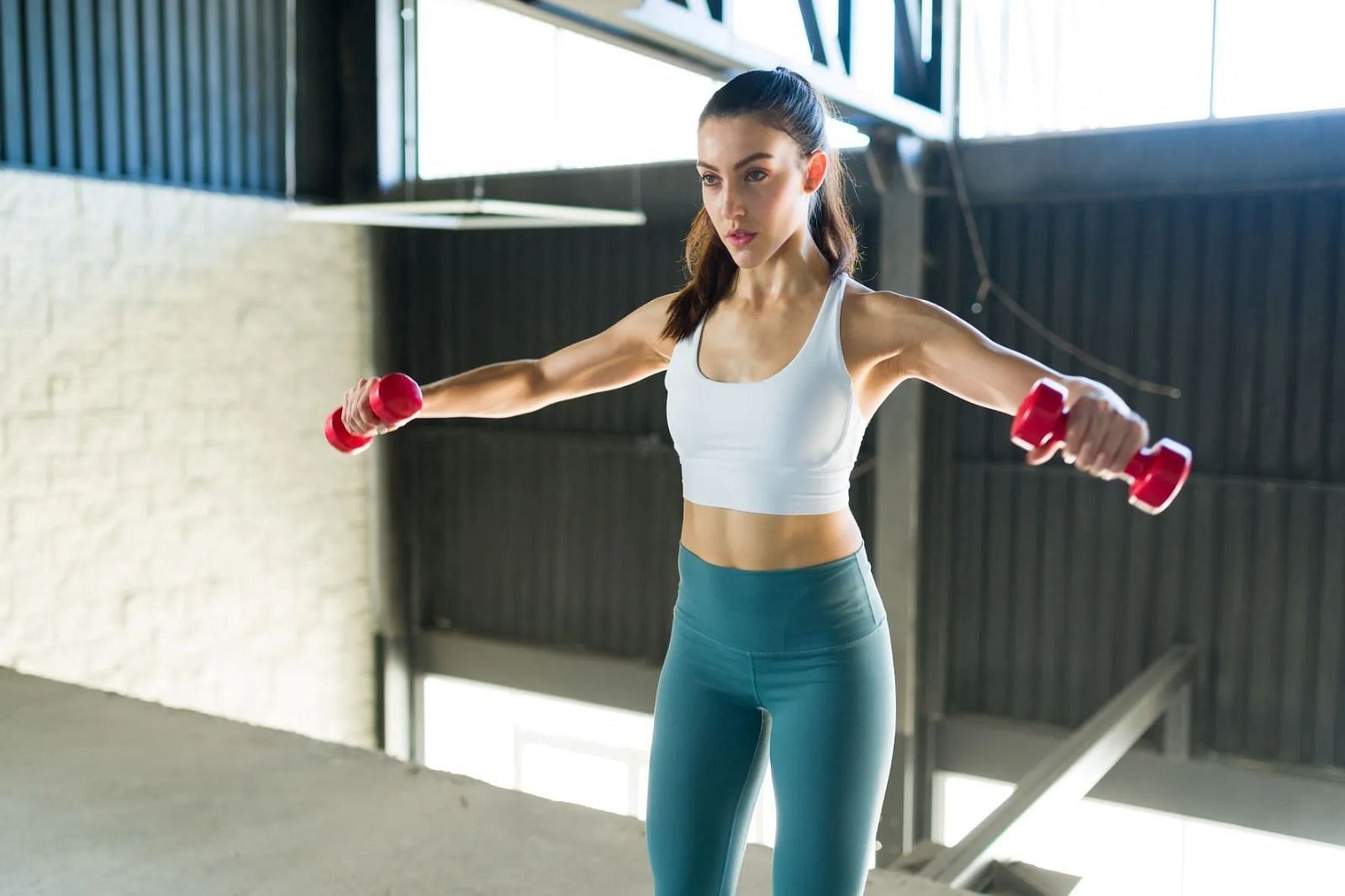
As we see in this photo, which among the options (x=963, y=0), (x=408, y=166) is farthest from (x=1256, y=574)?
(x=408, y=166)

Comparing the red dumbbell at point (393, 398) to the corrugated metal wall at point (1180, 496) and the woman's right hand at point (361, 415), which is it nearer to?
the woman's right hand at point (361, 415)

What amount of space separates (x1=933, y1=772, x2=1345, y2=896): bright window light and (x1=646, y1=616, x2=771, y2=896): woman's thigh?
16.6 ft

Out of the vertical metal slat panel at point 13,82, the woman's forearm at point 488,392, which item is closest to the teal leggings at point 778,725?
the woman's forearm at point 488,392

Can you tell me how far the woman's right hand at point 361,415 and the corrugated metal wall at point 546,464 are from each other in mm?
5917

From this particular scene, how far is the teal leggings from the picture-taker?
1.55 m

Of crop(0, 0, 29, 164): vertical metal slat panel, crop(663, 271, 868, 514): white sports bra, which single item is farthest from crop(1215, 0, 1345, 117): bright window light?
crop(0, 0, 29, 164): vertical metal slat panel

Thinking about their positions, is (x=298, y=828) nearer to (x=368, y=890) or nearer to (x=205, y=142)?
(x=368, y=890)

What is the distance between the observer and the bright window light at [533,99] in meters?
7.64

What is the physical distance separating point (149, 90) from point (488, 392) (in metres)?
6.69

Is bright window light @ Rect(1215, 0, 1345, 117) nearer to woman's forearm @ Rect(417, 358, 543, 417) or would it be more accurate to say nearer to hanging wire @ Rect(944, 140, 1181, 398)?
hanging wire @ Rect(944, 140, 1181, 398)

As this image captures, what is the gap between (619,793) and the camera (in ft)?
27.8

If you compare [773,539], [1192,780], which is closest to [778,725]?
[773,539]

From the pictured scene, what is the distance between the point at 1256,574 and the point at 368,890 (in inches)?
209

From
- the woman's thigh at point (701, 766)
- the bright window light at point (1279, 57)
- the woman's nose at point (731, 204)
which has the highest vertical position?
the bright window light at point (1279, 57)
